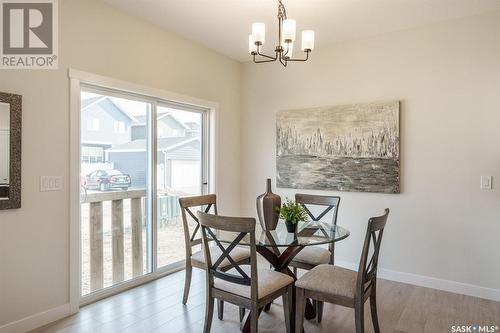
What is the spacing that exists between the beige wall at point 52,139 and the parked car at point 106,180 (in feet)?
0.98

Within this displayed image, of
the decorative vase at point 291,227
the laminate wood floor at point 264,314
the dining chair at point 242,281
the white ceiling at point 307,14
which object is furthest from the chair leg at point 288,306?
the white ceiling at point 307,14

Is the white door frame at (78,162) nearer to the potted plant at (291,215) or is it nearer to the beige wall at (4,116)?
the beige wall at (4,116)

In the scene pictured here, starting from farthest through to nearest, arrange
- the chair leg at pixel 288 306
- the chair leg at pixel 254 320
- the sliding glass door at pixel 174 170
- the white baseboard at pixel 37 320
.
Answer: the sliding glass door at pixel 174 170
the white baseboard at pixel 37 320
the chair leg at pixel 288 306
the chair leg at pixel 254 320

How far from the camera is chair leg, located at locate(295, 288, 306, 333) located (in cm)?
219

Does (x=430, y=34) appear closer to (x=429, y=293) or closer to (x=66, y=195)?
(x=429, y=293)

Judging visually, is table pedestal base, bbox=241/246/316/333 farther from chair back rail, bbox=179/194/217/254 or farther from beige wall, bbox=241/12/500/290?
beige wall, bbox=241/12/500/290

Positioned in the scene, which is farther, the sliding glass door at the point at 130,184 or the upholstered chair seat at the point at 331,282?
the sliding glass door at the point at 130,184

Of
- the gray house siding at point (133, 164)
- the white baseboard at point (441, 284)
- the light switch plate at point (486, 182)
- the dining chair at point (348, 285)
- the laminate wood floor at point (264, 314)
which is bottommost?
the laminate wood floor at point (264, 314)

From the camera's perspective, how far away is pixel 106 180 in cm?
308

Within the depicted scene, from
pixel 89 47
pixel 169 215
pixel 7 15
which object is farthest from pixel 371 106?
pixel 7 15

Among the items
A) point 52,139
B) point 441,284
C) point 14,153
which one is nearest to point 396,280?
point 441,284

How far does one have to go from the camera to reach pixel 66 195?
2.66 meters

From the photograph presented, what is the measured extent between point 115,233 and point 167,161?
38.4 inches

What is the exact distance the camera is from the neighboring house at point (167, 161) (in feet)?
10.6
